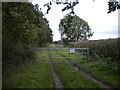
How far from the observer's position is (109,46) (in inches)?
652

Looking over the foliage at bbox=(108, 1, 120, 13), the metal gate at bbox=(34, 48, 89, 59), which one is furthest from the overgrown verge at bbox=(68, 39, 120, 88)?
the foliage at bbox=(108, 1, 120, 13)

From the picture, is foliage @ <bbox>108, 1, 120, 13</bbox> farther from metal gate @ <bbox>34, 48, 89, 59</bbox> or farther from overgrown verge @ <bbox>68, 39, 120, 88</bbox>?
metal gate @ <bbox>34, 48, 89, 59</bbox>

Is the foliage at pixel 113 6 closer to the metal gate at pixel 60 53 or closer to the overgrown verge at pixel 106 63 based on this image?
the overgrown verge at pixel 106 63

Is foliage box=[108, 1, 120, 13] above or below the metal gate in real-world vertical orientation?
above

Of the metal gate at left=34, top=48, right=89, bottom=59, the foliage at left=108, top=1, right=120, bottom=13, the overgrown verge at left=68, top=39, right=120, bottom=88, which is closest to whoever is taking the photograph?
the overgrown verge at left=68, top=39, right=120, bottom=88

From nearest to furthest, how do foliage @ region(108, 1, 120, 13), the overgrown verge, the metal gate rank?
the overgrown verge < foliage @ region(108, 1, 120, 13) < the metal gate

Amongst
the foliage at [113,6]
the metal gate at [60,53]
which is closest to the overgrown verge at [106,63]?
the metal gate at [60,53]

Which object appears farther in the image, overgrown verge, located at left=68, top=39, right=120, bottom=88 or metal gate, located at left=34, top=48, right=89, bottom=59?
metal gate, located at left=34, top=48, right=89, bottom=59

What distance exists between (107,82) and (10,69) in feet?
17.3

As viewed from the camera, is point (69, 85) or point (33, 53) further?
point (33, 53)

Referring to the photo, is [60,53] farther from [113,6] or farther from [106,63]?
[113,6]

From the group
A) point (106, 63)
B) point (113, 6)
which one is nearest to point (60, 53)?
point (106, 63)

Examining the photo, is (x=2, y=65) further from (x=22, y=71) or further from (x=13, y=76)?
(x=22, y=71)

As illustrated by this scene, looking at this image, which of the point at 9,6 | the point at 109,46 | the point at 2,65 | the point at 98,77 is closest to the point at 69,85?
the point at 98,77
